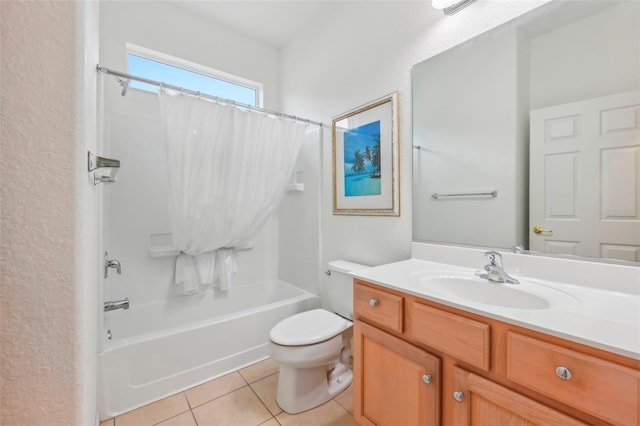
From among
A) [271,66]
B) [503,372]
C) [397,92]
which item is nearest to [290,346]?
[503,372]

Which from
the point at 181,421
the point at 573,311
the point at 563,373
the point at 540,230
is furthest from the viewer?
the point at 181,421

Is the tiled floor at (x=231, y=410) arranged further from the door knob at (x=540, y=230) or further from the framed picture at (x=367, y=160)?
Answer: the door knob at (x=540, y=230)

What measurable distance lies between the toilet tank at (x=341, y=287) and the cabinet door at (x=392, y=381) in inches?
23.2

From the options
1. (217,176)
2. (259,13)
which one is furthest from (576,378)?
(259,13)

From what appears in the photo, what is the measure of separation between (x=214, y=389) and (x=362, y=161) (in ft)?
5.80

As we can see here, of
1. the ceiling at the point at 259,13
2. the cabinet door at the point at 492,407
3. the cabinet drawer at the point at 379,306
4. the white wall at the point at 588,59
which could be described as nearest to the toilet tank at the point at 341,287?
the cabinet drawer at the point at 379,306

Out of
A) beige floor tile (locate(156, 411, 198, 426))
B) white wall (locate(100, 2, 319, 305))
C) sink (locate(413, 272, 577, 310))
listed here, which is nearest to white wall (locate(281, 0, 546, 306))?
white wall (locate(100, 2, 319, 305))

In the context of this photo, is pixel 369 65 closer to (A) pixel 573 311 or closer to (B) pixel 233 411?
(A) pixel 573 311

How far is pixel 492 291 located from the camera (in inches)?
42.8

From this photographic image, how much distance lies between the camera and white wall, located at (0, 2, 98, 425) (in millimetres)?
512

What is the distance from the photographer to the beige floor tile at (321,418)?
1.40 meters

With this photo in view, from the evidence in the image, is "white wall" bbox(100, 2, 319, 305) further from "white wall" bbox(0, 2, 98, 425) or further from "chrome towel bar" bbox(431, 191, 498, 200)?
"white wall" bbox(0, 2, 98, 425)

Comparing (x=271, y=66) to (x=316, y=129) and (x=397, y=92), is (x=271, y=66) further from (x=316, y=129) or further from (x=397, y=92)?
(x=397, y=92)

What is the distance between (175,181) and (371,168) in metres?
1.32
